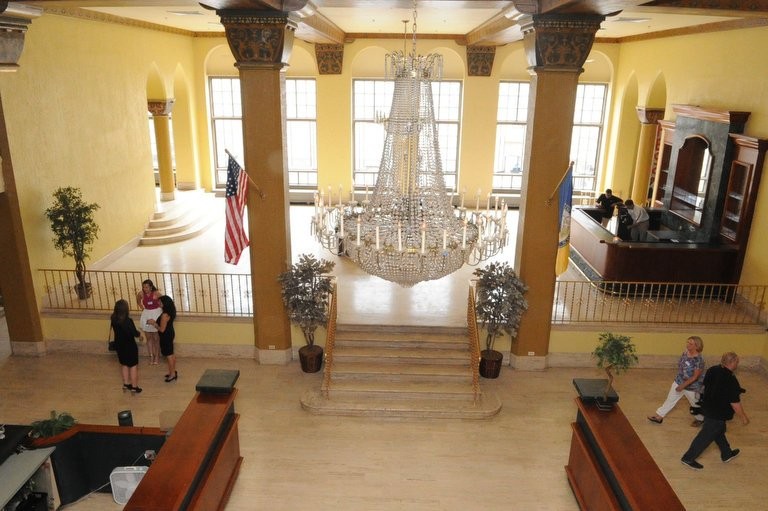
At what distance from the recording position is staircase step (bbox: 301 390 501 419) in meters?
7.96

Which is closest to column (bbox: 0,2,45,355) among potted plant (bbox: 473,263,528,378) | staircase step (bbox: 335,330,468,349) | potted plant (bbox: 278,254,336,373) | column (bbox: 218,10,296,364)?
column (bbox: 218,10,296,364)

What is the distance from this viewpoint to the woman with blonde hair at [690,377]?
287 inches

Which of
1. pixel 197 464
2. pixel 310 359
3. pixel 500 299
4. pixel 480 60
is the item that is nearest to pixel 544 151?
pixel 500 299

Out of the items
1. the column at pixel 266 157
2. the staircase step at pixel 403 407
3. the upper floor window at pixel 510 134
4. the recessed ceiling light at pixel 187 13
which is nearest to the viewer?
the column at pixel 266 157

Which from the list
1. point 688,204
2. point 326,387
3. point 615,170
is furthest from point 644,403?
point 615,170

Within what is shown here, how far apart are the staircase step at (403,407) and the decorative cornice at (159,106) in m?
9.36

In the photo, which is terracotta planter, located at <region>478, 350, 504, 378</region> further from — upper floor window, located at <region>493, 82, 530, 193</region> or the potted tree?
upper floor window, located at <region>493, 82, 530, 193</region>

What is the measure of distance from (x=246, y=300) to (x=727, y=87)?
935 centimetres

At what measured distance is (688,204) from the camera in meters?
11.9

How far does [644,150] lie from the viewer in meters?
14.6

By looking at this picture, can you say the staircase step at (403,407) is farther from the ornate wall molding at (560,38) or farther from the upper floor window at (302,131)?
the upper floor window at (302,131)

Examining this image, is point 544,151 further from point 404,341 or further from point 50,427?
point 50,427

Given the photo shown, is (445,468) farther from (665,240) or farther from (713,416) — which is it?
(665,240)

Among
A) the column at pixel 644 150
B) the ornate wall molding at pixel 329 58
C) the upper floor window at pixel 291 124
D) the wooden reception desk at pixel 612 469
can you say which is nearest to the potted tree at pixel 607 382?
the wooden reception desk at pixel 612 469
